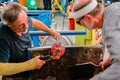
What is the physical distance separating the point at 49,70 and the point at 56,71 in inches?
2.6

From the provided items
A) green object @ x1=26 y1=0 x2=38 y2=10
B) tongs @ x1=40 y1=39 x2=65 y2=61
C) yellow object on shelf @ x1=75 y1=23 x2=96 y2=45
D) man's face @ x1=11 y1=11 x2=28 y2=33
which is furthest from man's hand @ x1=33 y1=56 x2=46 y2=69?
green object @ x1=26 y1=0 x2=38 y2=10

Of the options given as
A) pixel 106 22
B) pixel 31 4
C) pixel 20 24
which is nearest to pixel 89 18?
pixel 106 22

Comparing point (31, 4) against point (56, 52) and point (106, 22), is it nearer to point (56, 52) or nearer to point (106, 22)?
point (56, 52)

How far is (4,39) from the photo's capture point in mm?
2307

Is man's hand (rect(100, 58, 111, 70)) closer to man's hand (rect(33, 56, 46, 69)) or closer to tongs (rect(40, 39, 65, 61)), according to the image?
tongs (rect(40, 39, 65, 61))

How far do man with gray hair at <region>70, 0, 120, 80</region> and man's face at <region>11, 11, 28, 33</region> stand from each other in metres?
0.56

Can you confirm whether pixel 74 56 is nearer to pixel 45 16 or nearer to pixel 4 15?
pixel 4 15

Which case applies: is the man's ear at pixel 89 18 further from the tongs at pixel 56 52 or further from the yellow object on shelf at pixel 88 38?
the yellow object on shelf at pixel 88 38

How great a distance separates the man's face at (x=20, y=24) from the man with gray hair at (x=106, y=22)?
560 millimetres

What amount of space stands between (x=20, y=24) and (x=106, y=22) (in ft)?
2.84

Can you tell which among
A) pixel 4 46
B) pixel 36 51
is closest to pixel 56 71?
pixel 36 51

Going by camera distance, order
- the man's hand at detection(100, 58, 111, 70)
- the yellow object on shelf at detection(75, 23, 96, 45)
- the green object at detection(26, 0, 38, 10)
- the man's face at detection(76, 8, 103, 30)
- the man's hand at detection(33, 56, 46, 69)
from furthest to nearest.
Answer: the green object at detection(26, 0, 38, 10) → the yellow object on shelf at detection(75, 23, 96, 45) → the man's hand at detection(33, 56, 46, 69) → the man's hand at detection(100, 58, 111, 70) → the man's face at detection(76, 8, 103, 30)

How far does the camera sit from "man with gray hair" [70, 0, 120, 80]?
5.33 ft

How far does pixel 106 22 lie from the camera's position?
5.74 ft
